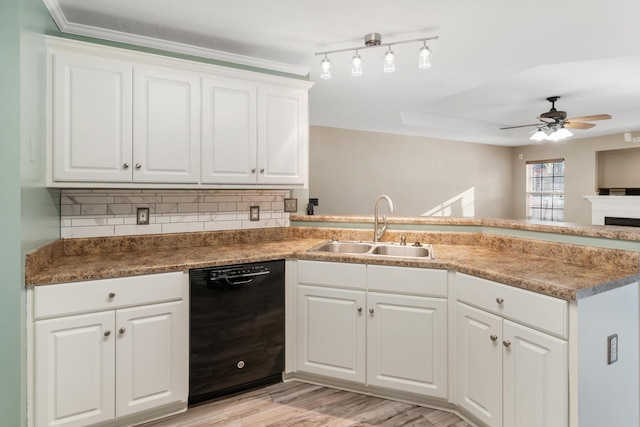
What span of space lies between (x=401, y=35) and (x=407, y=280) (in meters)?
1.60

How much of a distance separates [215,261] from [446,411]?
1600 mm

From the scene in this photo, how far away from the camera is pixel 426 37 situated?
7.65ft

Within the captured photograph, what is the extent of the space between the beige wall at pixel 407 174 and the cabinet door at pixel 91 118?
11.5 ft

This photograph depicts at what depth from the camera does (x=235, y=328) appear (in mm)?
2090

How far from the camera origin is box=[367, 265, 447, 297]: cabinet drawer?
1974 mm

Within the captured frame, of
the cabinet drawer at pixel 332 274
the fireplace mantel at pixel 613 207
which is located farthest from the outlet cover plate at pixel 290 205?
the fireplace mantel at pixel 613 207

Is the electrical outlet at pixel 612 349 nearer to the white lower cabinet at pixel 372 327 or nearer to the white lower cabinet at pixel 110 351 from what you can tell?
the white lower cabinet at pixel 372 327

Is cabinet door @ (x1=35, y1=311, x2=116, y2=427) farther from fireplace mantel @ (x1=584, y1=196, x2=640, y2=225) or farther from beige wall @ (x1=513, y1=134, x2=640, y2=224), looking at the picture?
beige wall @ (x1=513, y1=134, x2=640, y2=224)

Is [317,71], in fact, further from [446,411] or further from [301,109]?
[446,411]

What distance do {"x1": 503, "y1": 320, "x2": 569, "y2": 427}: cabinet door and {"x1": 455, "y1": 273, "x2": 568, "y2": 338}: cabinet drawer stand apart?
0.05 meters

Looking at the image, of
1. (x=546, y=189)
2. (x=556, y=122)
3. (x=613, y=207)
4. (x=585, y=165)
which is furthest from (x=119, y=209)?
(x=546, y=189)

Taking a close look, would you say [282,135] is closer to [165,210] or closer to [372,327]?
[165,210]

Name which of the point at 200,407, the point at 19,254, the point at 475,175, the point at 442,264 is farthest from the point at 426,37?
the point at 475,175

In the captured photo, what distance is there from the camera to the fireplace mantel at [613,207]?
5.78 metres
